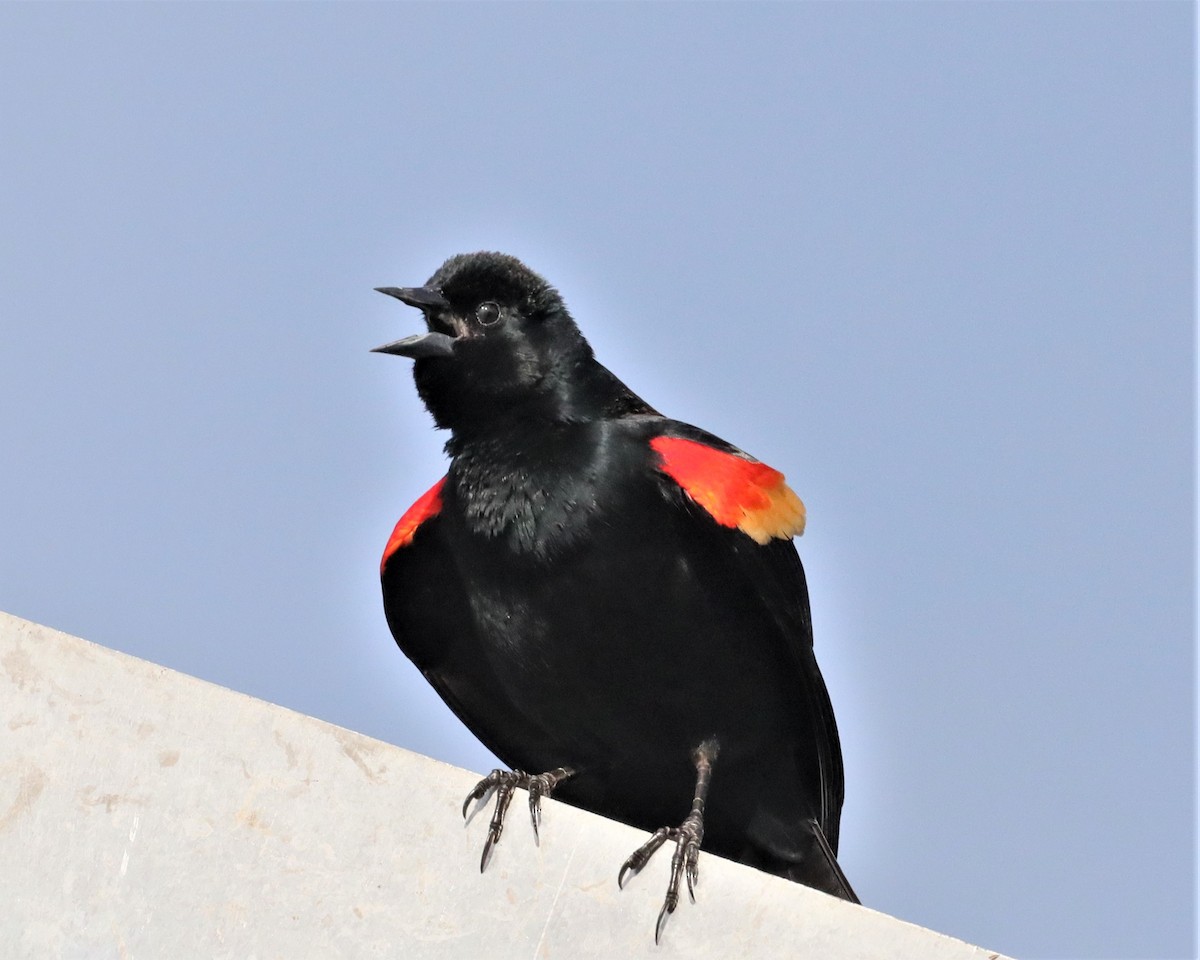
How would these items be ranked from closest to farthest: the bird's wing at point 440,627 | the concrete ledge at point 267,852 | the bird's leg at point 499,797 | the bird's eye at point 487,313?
the concrete ledge at point 267,852
the bird's leg at point 499,797
the bird's wing at point 440,627
the bird's eye at point 487,313

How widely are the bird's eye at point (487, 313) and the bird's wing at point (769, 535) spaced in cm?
74

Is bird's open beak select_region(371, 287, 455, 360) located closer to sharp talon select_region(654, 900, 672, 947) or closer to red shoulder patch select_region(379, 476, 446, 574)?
red shoulder patch select_region(379, 476, 446, 574)

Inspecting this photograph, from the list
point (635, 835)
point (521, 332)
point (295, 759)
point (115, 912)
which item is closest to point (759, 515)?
point (521, 332)

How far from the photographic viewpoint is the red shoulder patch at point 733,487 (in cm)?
464

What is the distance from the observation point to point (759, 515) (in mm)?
4754

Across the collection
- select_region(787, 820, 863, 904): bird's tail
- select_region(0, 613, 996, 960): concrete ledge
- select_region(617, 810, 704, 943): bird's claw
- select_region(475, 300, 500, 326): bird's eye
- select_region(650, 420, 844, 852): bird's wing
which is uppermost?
select_region(475, 300, 500, 326): bird's eye

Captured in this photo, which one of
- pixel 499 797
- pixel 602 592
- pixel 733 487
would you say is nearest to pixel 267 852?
pixel 499 797

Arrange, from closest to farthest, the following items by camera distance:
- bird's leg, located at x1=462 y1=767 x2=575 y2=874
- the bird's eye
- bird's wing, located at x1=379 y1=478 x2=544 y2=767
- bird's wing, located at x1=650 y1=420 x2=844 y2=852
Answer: bird's leg, located at x1=462 y1=767 x2=575 y2=874
bird's wing, located at x1=650 y1=420 x2=844 y2=852
bird's wing, located at x1=379 y1=478 x2=544 y2=767
the bird's eye

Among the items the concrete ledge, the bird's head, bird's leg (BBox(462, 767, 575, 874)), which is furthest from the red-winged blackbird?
the concrete ledge

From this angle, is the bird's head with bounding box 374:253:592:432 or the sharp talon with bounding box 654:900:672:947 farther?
the bird's head with bounding box 374:253:592:432

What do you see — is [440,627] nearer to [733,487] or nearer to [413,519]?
[413,519]

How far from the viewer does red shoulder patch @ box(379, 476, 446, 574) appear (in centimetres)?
498

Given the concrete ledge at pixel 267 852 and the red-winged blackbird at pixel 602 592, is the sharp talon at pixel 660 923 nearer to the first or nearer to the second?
the concrete ledge at pixel 267 852

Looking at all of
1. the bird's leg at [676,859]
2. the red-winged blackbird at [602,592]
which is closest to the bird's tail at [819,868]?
the red-winged blackbird at [602,592]
